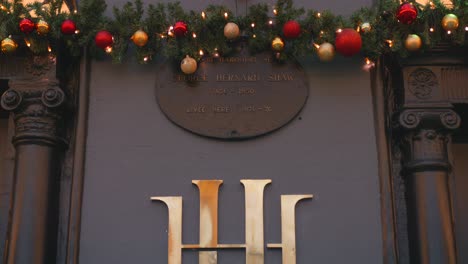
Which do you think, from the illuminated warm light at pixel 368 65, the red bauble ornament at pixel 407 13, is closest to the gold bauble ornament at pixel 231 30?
the illuminated warm light at pixel 368 65

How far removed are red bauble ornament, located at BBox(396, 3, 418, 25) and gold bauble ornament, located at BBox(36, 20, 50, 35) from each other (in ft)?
8.72

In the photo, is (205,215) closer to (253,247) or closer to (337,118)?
(253,247)

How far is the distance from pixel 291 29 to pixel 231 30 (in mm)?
459

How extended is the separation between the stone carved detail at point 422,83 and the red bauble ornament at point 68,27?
2649mm

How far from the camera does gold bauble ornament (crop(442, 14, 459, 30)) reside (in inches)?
236

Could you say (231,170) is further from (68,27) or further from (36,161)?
(68,27)

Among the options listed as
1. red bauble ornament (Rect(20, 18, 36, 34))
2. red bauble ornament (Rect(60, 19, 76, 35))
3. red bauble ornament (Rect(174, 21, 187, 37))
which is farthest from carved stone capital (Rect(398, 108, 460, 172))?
red bauble ornament (Rect(20, 18, 36, 34))

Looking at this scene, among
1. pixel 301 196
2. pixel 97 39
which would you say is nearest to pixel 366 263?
pixel 301 196

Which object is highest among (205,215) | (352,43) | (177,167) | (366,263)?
(352,43)

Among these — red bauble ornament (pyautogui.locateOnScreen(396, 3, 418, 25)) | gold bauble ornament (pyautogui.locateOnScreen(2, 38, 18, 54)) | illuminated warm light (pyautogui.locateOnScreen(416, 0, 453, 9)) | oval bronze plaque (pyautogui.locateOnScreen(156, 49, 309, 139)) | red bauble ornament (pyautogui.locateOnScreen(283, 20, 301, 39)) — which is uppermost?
illuminated warm light (pyautogui.locateOnScreen(416, 0, 453, 9))

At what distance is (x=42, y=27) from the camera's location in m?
6.07

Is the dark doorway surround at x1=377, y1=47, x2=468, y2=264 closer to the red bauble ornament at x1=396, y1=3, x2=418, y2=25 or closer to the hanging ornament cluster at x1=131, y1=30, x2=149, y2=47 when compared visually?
the red bauble ornament at x1=396, y1=3, x2=418, y2=25

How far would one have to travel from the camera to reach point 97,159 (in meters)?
6.27

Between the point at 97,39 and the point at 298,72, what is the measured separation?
160 centimetres
